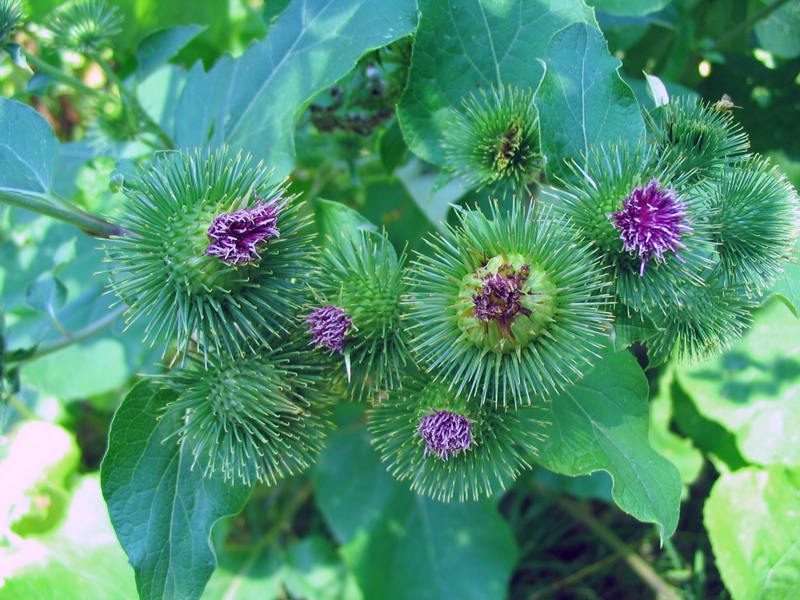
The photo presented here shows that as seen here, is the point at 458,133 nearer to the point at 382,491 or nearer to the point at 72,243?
the point at 72,243

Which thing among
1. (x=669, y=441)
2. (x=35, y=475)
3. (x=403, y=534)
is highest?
(x=669, y=441)

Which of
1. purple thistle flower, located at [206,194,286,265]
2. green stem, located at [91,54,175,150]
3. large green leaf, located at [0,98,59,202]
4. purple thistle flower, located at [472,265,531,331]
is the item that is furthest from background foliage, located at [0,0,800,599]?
purple thistle flower, located at [472,265,531,331]

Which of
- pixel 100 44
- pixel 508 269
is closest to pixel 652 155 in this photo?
pixel 508 269

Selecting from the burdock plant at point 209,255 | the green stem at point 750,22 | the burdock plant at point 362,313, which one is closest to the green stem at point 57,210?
the burdock plant at point 209,255

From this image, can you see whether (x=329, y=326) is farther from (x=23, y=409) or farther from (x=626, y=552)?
(x=23, y=409)

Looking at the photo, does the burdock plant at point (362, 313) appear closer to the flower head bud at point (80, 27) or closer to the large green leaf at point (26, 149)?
the large green leaf at point (26, 149)

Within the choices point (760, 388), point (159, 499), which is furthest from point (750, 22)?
point (159, 499)
